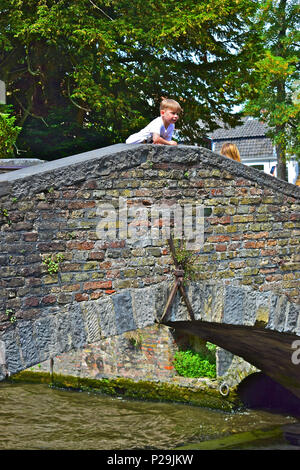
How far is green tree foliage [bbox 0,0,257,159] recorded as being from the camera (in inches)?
559

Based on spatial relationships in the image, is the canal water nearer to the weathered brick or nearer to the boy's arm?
the weathered brick

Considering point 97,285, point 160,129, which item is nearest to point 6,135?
point 160,129

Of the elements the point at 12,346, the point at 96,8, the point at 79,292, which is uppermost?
the point at 96,8

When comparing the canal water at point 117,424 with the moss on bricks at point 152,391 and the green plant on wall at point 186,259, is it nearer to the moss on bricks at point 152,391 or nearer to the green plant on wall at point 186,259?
the moss on bricks at point 152,391

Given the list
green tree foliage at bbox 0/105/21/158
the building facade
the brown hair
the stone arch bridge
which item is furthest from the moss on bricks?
the building facade

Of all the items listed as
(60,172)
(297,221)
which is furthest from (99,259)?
(297,221)

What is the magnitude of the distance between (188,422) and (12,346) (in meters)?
9.39

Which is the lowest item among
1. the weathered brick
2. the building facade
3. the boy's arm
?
the weathered brick

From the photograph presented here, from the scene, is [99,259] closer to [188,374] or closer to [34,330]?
[34,330]

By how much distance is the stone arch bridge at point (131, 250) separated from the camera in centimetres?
Answer: 615

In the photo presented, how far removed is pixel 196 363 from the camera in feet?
51.8

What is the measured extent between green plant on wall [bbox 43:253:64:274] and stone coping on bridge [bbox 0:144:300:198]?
→ 1.87 ft

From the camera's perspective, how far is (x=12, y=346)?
19.9 ft

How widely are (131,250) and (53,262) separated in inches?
32.4
